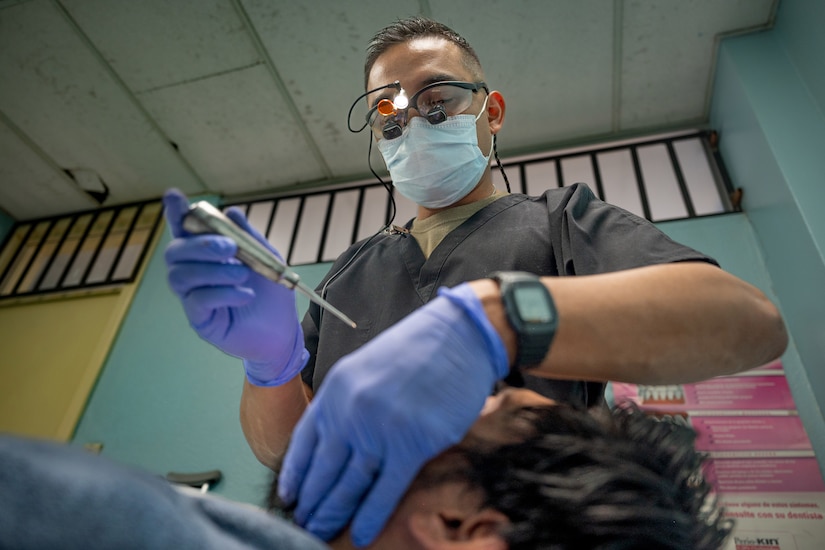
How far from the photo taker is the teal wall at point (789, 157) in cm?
171

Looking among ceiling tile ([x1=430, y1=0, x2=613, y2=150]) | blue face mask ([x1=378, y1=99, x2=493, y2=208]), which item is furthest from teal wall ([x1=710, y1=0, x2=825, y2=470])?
blue face mask ([x1=378, y1=99, x2=493, y2=208])

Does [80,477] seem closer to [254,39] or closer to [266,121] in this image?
[254,39]

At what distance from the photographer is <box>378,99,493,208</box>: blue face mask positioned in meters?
1.15

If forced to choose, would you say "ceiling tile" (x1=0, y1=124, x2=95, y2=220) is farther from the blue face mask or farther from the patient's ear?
the patient's ear

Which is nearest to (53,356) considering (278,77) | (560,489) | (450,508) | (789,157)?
(278,77)

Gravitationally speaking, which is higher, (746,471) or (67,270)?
(67,270)

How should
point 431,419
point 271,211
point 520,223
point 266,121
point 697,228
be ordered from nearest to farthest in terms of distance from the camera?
point 431,419, point 520,223, point 697,228, point 266,121, point 271,211

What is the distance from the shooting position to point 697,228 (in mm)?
2205

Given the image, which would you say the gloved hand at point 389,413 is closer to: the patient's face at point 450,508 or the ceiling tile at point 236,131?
the patient's face at point 450,508

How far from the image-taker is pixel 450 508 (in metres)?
0.58

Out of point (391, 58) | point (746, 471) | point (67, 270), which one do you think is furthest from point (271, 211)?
point (746, 471)

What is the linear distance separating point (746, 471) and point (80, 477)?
191 centimetres

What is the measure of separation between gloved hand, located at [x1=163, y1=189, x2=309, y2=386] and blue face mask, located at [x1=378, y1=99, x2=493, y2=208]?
487 mm

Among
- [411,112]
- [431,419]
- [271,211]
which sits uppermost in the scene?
[271,211]
